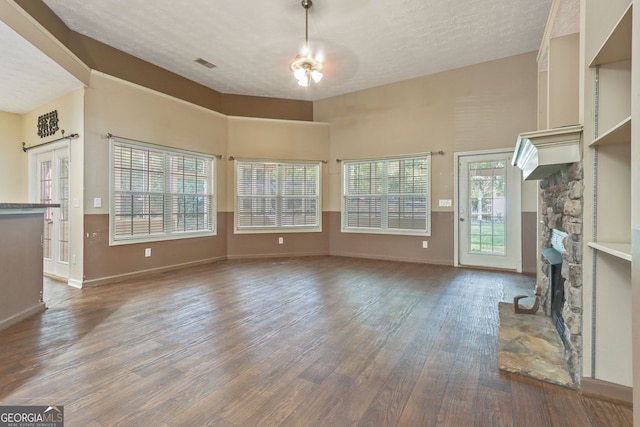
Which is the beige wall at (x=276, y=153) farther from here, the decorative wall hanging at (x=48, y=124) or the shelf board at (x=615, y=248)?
the shelf board at (x=615, y=248)

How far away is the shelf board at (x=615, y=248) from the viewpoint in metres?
1.35

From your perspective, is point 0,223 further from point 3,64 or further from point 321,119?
point 321,119

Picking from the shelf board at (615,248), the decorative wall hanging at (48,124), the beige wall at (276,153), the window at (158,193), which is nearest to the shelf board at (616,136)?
the shelf board at (615,248)

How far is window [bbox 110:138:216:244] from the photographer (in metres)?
4.57

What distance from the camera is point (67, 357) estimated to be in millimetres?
2193

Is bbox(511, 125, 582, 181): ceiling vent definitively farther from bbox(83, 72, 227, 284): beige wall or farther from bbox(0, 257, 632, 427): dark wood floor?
bbox(83, 72, 227, 284): beige wall

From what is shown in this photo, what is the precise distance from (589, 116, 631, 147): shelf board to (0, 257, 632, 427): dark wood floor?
145 centimetres

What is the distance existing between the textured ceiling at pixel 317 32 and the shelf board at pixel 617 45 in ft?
8.62

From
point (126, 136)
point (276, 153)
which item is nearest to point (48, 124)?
point (126, 136)

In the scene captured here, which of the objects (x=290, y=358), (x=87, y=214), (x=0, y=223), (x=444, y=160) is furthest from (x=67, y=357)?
(x=444, y=160)

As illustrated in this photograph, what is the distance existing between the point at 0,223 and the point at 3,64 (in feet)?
7.12

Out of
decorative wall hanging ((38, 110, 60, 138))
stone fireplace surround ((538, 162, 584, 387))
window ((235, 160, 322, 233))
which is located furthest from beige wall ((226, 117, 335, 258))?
stone fireplace surround ((538, 162, 584, 387))

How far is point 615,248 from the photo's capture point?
149cm

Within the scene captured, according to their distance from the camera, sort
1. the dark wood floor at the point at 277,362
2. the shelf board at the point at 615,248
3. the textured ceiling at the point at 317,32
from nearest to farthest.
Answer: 1. the shelf board at the point at 615,248
2. the dark wood floor at the point at 277,362
3. the textured ceiling at the point at 317,32
